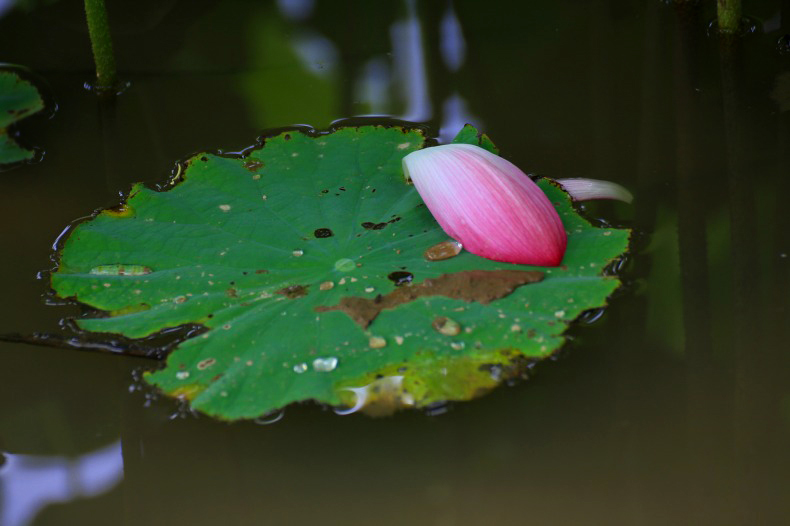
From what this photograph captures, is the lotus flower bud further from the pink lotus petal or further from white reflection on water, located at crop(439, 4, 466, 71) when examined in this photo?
white reflection on water, located at crop(439, 4, 466, 71)

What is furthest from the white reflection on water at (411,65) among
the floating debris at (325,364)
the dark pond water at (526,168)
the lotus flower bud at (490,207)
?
the floating debris at (325,364)

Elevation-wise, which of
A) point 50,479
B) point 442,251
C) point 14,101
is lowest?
point 50,479

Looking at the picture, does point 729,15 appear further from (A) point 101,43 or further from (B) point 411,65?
(A) point 101,43

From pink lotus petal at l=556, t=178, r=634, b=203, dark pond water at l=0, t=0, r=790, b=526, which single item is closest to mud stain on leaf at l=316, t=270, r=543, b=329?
dark pond water at l=0, t=0, r=790, b=526

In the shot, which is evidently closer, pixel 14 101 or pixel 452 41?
pixel 14 101

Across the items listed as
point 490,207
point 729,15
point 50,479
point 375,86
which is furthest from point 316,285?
point 729,15

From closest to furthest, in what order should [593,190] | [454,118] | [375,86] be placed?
[593,190]
[454,118]
[375,86]
